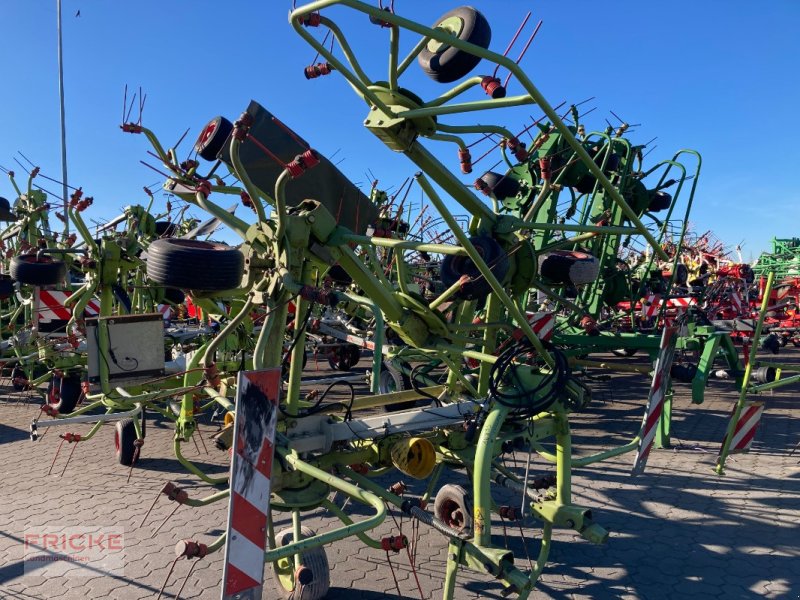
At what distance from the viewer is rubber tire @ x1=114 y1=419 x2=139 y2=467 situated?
5781mm

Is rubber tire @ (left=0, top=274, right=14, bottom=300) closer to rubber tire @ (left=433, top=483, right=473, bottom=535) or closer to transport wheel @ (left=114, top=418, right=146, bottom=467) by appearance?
transport wheel @ (left=114, top=418, right=146, bottom=467)

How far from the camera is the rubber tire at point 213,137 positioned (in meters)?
3.64

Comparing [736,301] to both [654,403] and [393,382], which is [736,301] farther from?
[654,403]

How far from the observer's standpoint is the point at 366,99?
291 cm

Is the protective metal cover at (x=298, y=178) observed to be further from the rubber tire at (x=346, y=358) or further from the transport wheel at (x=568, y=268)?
the rubber tire at (x=346, y=358)

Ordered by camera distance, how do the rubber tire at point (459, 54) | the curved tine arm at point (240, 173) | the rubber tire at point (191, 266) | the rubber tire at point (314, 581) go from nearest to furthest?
the rubber tire at point (459, 54)
the curved tine arm at point (240, 173)
the rubber tire at point (191, 266)
the rubber tire at point (314, 581)

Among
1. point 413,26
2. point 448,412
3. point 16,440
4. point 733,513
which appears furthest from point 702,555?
point 16,440

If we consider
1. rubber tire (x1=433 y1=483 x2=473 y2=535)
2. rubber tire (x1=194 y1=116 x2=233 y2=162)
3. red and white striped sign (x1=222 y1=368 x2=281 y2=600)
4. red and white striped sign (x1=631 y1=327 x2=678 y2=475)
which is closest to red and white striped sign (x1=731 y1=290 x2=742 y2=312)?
red and white striped sign (x1=631 y1=327 x2=678 y2=475)

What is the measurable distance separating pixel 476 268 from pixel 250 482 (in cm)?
192

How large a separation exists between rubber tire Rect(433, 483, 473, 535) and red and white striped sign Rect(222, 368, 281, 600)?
1.64 metres

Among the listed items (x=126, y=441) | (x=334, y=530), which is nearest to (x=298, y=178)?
(x=334, y=530)

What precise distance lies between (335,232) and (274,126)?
2.84 feet

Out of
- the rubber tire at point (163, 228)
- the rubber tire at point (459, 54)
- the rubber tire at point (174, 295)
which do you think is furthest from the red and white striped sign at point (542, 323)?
the rubber tire at point (163, 228)

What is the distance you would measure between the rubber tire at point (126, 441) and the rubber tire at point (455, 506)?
3.41 metres
